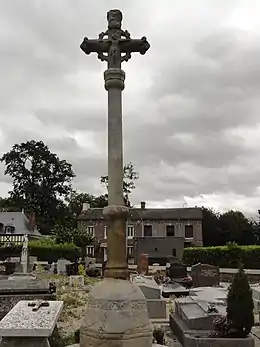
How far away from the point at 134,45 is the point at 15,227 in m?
41.6

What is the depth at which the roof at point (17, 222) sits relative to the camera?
4562cm

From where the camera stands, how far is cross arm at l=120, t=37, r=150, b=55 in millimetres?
6777

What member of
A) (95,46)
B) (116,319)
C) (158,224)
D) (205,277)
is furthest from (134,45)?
(158,224)

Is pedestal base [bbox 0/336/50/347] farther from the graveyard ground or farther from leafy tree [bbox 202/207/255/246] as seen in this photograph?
leafy tree [bbox 202/207/255/246]

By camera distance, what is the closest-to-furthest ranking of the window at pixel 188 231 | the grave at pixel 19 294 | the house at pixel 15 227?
the grave at pixel 19 294, the house at pixel 15 227, the window at pixel 188 231

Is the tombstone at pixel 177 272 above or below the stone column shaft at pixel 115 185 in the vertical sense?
below

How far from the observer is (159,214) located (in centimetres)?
4966

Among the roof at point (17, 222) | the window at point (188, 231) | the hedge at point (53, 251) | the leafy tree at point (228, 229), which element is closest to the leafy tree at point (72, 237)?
the hedge at point (53, 251)

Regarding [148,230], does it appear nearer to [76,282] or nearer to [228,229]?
[228,229]

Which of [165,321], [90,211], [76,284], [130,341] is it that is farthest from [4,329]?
[90,211]

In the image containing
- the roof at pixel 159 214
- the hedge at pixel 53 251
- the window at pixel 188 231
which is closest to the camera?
the hedge at pixel 53 251

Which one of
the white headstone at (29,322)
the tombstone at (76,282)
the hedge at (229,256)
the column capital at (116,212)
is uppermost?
the column capital at (116,212)

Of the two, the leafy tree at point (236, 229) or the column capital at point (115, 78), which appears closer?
the column capital at point (115, 78)

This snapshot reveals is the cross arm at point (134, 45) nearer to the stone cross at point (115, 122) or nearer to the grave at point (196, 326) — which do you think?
the stone cross at point (115, 122)
